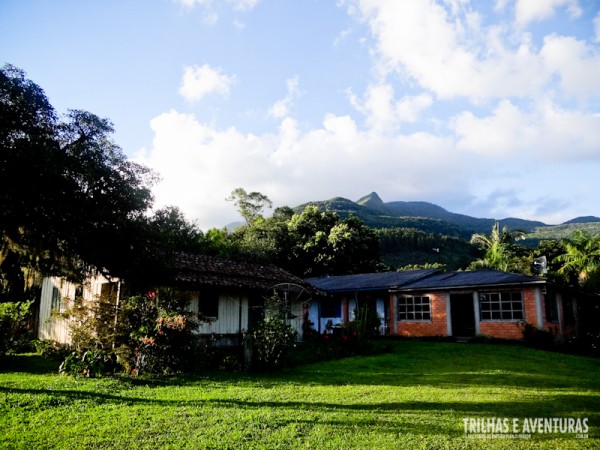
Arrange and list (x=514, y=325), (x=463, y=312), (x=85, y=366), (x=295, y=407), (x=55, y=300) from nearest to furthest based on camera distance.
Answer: (x=295, y=407) → (x=85, y=366) → (x=55, y=300) → (x=514, y=325) → (x=463, y=312)

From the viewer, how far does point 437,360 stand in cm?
1494

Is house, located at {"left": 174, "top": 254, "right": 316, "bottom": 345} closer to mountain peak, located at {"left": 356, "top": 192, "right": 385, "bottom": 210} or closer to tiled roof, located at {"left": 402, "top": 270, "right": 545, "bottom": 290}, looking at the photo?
tiled roof, located at {"left": 402, "top": 270, "right": 545, "bottom": 290}

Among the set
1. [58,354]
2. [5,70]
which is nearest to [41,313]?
[58,354]

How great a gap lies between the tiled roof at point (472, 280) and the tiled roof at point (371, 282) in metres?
0.87

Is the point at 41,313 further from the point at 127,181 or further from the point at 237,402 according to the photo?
the point at 237,402

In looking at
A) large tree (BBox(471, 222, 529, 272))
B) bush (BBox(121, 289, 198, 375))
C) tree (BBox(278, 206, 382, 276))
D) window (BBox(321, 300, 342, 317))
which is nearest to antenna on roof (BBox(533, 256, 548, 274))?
large tree (BBox(471, 222, 529, 272))

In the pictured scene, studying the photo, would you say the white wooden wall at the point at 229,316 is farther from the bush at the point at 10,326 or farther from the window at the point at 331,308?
the window at the point at 331,308

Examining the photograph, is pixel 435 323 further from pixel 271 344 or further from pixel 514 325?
pixel 271 344

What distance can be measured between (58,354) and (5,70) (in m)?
9.76

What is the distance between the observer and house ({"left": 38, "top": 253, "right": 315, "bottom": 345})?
54.9ft

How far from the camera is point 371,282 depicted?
26.5m

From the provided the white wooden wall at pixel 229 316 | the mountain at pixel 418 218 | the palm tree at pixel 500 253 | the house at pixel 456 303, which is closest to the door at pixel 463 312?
the house at pixel 456 303

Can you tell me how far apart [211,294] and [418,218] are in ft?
249

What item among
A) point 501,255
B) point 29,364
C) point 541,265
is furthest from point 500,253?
point 29,364
